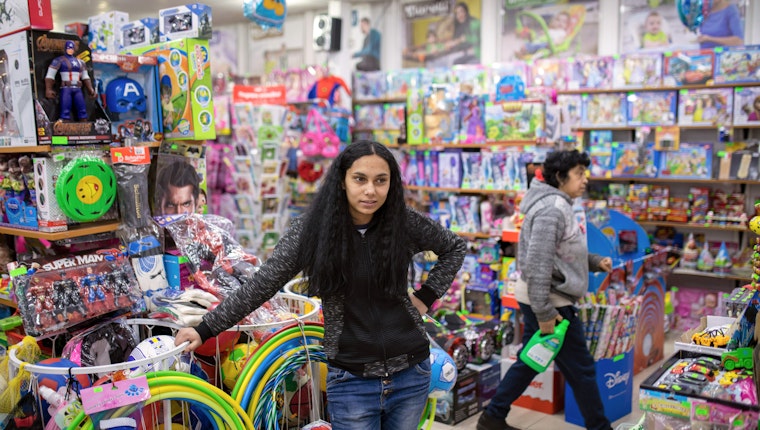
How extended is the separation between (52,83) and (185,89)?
586mm

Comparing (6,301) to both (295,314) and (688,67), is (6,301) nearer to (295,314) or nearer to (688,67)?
(295,314)

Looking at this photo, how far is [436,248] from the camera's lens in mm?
2232

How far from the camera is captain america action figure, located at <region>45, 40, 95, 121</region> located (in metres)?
2.69

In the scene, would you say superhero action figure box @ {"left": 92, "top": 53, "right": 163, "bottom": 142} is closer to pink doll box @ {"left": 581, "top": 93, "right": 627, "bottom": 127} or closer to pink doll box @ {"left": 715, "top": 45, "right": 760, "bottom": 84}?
pink doll box @ {"left": 581, "top": 93, "right": 627, "bottom": 127}

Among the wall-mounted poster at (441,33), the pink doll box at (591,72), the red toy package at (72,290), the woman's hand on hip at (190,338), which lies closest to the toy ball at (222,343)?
the red toy package at (72,290)

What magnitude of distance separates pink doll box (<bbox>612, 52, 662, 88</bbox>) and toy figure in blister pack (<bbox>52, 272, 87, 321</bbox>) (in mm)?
5410

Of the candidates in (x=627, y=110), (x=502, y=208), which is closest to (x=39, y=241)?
(x=502, y=208)

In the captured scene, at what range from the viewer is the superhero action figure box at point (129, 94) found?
2.99 meters

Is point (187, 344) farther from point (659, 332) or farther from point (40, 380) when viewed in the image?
point (659, 332)

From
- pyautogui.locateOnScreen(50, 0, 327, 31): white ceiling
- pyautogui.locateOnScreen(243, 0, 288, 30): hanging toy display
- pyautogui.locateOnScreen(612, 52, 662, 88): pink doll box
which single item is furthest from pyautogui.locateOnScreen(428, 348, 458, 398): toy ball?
pyautogui.locateOnScreen(612, 52, 662, 88): pink doll box

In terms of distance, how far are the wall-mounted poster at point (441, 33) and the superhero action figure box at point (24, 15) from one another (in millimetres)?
6226

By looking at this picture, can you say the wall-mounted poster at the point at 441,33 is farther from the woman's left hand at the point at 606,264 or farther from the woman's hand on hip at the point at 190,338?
the woman's hand on hip at the point at 190,338

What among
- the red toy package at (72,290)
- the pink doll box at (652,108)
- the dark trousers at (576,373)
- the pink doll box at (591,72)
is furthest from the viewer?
the pink doll box at (591,72)

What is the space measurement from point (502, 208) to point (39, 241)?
139 inches
